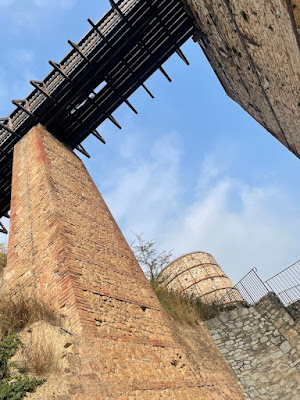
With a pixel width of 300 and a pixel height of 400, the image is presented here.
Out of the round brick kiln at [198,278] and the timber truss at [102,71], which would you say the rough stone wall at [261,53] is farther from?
the round brick kiln at [198,278]

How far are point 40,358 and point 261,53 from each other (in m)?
5.48

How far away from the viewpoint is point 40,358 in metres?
3.60

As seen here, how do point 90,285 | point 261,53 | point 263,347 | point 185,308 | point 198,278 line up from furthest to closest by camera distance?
point 198,278
point 185,308
point 263,347
point 261,53
point 90,285

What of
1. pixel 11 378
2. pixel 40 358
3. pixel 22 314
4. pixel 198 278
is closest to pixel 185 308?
pixel 198 278

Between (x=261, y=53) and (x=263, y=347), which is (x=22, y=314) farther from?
(x=263, y=347)

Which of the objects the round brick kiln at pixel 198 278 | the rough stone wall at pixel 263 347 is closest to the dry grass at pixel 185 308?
the rough stone wall at pixel 263 347

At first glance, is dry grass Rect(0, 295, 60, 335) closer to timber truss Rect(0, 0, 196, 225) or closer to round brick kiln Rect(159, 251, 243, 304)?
timber truss Rect(0, 0, 196, 225)

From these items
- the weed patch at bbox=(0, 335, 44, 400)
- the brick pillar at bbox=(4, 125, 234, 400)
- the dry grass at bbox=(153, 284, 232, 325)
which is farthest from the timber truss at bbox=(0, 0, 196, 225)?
the weed patch at bbox=(0, 335, 44, 400)

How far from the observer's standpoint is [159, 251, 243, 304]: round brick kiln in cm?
1260

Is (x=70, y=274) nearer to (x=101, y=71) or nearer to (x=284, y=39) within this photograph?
(x=284, y=39)

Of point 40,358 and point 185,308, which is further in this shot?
point 185,308

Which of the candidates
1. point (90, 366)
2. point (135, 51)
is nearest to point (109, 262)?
point (90, 366)

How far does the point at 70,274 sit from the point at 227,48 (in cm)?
562

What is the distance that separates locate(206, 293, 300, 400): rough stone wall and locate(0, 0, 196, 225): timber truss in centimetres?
721
